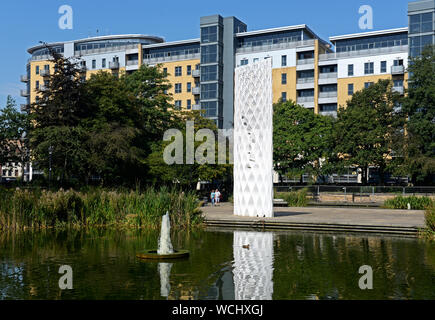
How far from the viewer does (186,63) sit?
8781 centimetres

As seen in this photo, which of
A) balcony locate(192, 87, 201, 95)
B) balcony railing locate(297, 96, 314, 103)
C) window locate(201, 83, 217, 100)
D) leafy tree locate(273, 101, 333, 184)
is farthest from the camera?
balcony locate(192, 87, 201, 95)

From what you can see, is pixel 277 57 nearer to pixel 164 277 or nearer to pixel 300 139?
pixel 300 139

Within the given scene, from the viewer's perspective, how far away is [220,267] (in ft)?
39.9

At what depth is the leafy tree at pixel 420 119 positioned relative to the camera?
167ft

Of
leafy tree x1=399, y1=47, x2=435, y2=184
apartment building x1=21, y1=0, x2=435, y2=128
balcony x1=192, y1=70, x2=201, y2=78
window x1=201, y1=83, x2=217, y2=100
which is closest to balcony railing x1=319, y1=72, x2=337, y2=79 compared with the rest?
apartment building x1=21, y1=0, x2=435, y2=128

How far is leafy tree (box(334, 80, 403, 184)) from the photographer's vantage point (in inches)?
2127

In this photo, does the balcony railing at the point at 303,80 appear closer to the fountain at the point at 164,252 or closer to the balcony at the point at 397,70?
the balcony at the point at 397,70

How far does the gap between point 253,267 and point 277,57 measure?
72.0m

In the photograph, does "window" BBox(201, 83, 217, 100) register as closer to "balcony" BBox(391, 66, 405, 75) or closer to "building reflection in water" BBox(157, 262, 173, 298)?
"balcony" BBox(391, 66, 405, 75)

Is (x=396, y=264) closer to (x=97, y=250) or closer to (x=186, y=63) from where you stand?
(x=97, y=250)

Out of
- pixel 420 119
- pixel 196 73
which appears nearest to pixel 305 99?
pixel 196 73

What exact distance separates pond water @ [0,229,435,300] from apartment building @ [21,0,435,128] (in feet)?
171

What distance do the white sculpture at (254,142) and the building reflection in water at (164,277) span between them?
38.8ft

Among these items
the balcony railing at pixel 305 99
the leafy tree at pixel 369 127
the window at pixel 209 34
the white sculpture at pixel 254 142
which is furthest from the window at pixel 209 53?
the white sculpture at pixel 254 142
